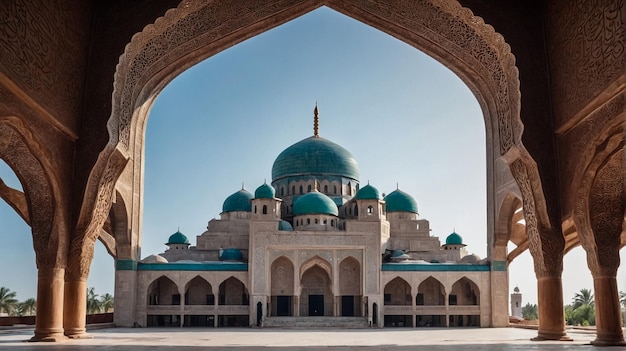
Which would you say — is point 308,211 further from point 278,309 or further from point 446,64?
point 446,64

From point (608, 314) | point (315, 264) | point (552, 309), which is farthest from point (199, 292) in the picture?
point (608, 314)

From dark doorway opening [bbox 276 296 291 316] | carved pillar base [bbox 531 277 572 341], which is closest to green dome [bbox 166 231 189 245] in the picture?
dark doorway opening [bbox 276 296 291 316]

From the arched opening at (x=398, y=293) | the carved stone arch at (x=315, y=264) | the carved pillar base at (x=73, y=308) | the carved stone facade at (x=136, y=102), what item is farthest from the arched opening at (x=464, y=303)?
the carved pillar base at (x=73, y=308)

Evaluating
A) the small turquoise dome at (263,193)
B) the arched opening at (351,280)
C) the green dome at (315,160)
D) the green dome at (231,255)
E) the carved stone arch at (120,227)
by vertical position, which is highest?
the green dome at (315,160)

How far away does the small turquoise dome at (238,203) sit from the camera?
92.2 feet

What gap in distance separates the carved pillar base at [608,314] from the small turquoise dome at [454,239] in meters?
16.4

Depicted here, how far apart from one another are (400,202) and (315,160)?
3761mm

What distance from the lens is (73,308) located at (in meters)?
11.7

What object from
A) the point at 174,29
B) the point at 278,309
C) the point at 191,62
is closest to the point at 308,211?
the point at 278,309

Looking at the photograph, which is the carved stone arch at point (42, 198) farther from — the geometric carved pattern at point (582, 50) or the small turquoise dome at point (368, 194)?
the small turquoise dome at point (368, 194)

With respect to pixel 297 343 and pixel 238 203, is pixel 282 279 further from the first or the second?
pixel 297 343

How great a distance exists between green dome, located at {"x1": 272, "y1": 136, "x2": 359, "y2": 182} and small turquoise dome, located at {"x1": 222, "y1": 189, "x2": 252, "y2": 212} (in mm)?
1690

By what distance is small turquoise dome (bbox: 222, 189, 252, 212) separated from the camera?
28094mm

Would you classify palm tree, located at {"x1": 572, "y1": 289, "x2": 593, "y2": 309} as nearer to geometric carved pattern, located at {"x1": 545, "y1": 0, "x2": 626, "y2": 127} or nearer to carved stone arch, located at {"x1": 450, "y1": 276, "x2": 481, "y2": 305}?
carved stone arch, located at {"x1": 450, "y1": 276, "x2": 481, "y2": 305}
